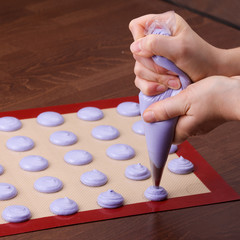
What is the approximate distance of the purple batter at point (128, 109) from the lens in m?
1.30

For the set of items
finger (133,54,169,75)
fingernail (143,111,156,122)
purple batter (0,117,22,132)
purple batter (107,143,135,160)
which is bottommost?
purple batter (107,143,135,160)

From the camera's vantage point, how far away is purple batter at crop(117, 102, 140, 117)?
130cm

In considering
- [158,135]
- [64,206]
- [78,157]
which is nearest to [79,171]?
[78,157]

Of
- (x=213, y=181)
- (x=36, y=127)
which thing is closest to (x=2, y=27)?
(x=36, y=127)

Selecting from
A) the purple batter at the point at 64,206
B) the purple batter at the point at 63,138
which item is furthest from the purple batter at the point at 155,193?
the purple batter at the point at 63,138

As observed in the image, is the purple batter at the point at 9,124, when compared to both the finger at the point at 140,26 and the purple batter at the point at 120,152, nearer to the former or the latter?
the purple batter at the point at 120,152

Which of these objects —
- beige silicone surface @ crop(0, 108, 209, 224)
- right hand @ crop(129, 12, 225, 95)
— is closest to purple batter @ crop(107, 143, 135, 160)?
beige silicone surface @ crop(0, 108, 209, 224)

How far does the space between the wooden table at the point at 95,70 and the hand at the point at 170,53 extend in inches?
8.9

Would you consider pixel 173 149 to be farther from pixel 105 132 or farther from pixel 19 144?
pixel 19 144

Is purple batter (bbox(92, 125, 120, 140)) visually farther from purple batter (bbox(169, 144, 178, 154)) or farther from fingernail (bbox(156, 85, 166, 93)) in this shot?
fingernail (bbox(156, 85, 166, 93))

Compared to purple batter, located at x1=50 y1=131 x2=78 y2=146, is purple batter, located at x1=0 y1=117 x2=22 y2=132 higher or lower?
higher

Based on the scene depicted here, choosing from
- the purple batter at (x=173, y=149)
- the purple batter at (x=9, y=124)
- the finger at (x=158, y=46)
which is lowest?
the purple batter at (x=173, y=149)

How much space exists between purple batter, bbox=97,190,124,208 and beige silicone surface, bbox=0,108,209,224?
1 centimetres

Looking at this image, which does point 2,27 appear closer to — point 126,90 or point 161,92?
point 126,90
